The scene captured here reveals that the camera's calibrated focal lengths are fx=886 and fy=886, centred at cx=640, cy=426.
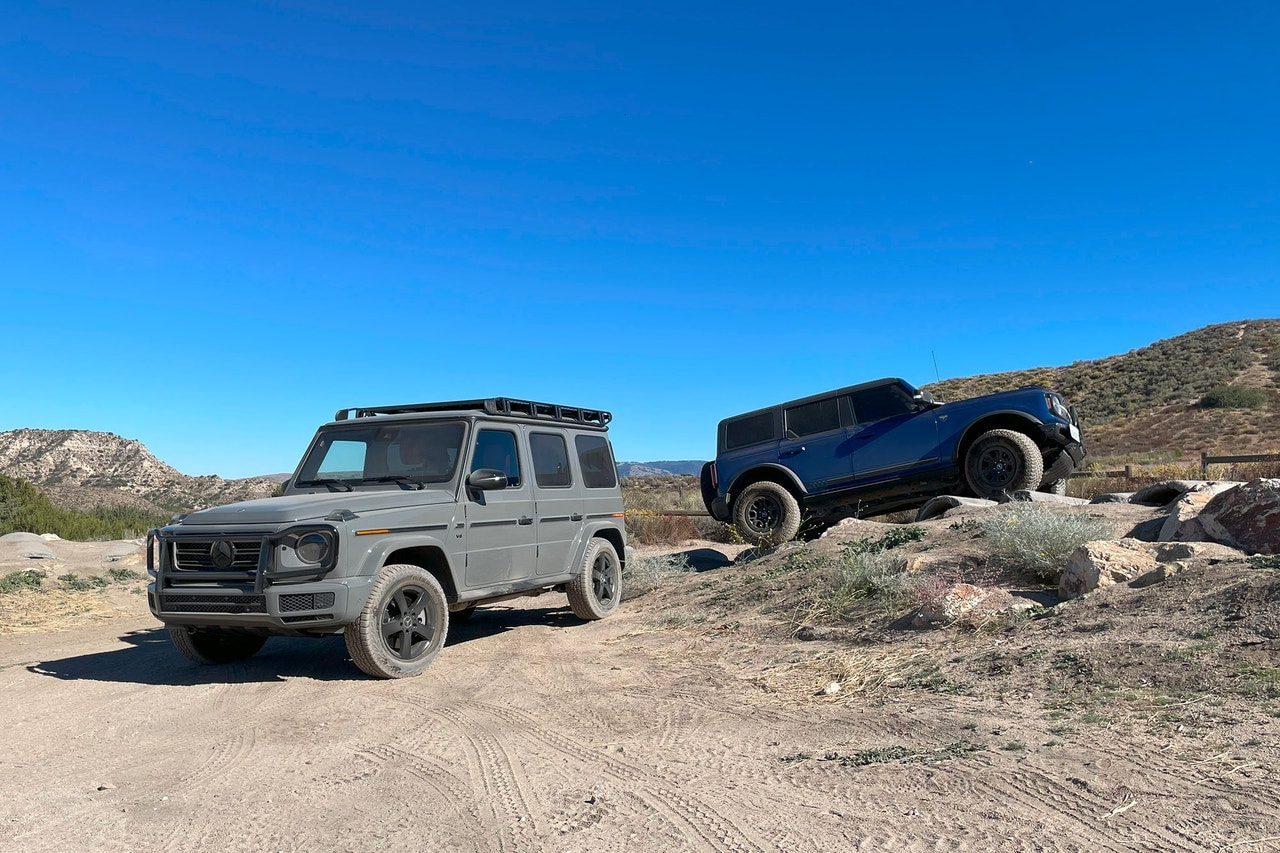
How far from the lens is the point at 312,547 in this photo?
616 cm

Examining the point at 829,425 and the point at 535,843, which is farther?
the point at 829,425

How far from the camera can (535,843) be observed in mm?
3344

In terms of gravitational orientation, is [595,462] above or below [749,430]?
below

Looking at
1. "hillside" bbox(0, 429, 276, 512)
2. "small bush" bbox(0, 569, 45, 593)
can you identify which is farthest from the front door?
"hillside" bbox(0, 429, 276, 512)

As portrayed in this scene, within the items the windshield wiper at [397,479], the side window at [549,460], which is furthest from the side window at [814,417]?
the windshield wiper at [397,479]

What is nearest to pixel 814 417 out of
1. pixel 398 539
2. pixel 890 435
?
pixel 890 435

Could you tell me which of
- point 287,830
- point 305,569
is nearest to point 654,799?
point 287,830

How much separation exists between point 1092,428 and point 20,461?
54999mm

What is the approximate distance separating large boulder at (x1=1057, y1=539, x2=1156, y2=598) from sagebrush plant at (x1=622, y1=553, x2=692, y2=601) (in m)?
5.22

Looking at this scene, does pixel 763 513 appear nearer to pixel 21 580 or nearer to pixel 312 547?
pixel 312 547

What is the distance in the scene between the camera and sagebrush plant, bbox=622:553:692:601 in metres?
11.4

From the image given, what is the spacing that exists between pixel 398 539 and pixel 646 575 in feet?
18.2

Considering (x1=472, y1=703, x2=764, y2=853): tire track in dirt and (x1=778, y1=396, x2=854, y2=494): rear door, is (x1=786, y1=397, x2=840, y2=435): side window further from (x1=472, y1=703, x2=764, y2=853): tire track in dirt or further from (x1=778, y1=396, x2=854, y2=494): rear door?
(x1=472, y1=703, x2=764, y2=853): tire track in dirt

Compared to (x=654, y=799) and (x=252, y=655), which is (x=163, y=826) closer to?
(x=654, y=799)
